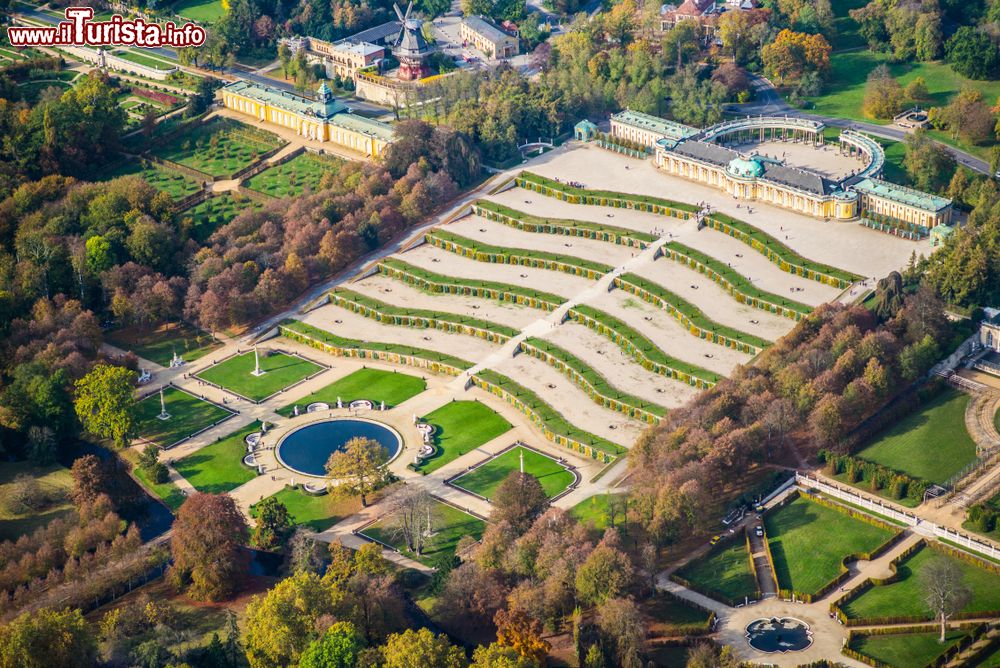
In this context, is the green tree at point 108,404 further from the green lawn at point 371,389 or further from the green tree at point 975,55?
the green tree at point 975,55

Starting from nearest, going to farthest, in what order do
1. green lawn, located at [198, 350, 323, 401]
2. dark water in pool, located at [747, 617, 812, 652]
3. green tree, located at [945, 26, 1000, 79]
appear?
1. dark water in pool, located at [747, 617, 812, 652]
2. green lawn, located at [198, 350, 323, 401]
3. green tree, located at [945, 26, 1000, 79]

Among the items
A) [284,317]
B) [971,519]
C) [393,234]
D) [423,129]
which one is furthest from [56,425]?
[971,519]

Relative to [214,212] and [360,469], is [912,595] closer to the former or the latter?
[360,469]

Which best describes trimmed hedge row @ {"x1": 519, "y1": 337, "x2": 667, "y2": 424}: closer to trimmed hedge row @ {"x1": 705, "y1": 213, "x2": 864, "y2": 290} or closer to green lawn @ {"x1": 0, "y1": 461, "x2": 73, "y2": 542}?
trimmed hedge row @ {"x1": 705, "y1": 213, "x2": 864, "y2": 290}

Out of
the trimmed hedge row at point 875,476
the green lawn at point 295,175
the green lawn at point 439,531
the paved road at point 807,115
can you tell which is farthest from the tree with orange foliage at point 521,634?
the paved road at point 807,115

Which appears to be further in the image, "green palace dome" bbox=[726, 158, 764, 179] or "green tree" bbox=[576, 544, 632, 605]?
"green palace dome" bbox=[726, 158, 764, 179]

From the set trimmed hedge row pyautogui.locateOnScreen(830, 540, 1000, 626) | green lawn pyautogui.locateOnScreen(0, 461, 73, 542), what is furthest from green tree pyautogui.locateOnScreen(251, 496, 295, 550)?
trimmed hedge row pyautogui.locateOnScreen(830, 540, 1000, 626)

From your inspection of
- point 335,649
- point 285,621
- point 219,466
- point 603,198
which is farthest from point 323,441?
point 603,198
